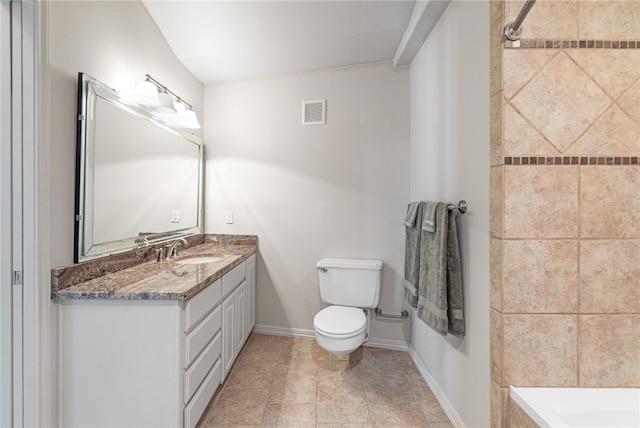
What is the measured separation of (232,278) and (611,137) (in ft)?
6.92

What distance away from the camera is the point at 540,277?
1004 millimetres

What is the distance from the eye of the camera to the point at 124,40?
151 centimetres

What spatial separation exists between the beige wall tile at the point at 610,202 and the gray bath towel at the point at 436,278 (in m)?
0.52

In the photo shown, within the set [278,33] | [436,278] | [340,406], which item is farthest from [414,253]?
[278,33]

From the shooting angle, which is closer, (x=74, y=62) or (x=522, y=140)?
(x=522, y=140)

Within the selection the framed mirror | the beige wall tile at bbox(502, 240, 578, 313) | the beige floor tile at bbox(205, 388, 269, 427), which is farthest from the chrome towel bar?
the framed mirror

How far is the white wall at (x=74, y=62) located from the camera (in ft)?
3.74

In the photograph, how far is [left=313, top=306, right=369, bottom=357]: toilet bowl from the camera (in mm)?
1608

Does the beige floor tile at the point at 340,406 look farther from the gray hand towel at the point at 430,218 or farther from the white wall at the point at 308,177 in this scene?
the gray hand towel at the point at 430,218

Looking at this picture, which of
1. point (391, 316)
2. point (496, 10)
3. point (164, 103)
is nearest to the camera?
point (496, 10)

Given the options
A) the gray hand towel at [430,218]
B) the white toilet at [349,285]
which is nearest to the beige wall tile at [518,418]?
the gray hand towel at [430,218]

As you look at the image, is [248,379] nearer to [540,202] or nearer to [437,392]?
[437,392]

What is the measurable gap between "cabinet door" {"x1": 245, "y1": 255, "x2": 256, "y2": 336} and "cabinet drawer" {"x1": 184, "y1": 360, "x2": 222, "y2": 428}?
2.01ft

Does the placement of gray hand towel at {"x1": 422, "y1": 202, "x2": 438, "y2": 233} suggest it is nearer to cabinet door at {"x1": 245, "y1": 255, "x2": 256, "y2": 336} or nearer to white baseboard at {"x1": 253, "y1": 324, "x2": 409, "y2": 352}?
white baseboard at {"x1": 253, "y1": 324, "x2": 409, "y2": 352}
